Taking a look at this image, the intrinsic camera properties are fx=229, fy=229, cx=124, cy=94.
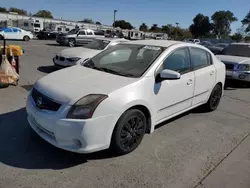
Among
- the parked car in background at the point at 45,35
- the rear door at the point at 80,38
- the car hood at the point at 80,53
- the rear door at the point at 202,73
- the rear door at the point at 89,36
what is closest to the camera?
the rear door at the point at 202,73

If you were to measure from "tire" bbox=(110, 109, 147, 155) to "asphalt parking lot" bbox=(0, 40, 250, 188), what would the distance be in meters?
0.12

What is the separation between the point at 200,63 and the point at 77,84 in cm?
258

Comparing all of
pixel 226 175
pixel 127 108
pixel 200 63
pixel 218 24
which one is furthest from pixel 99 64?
pixel 218 24

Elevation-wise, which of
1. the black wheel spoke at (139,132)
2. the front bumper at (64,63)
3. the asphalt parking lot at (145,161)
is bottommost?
the asphalt parking lot at (145,161)

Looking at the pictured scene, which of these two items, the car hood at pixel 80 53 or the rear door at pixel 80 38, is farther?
the rear door at pixel 80 38

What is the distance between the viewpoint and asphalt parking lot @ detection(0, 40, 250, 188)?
2.64m

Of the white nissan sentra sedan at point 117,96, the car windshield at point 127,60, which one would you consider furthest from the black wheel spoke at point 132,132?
the car windshield at point 127,60

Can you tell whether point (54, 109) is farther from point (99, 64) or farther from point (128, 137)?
point (99, 64)

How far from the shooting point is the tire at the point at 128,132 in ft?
9.69

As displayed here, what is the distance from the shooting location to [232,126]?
4.49 metres

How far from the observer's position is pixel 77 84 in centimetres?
309

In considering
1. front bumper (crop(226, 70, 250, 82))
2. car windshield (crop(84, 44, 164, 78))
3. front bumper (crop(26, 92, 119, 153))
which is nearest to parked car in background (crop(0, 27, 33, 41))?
front bumper (crop(226, 70, 250, 82))

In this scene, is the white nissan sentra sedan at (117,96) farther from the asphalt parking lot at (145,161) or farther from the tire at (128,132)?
the asphalt parking lot at (145,161)

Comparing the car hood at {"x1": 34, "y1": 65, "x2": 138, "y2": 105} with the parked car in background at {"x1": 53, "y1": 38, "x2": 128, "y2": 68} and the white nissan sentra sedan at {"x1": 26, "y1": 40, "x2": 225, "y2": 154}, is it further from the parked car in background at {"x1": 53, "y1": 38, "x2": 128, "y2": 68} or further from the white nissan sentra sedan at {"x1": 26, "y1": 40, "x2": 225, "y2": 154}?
the parked car in background at {"x1": 53, "y1": 38, "x2": 128, "y2": 68}
